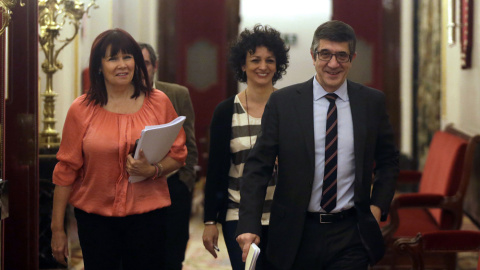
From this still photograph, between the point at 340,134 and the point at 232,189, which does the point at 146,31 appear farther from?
the point at 340,134

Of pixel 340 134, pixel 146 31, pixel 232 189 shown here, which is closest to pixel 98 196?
pixel 232 189

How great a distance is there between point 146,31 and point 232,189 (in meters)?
7.06

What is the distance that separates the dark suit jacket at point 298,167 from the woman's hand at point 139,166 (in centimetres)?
41

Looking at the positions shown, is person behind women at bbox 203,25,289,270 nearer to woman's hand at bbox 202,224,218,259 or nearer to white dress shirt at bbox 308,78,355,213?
woman's hand at bbox 202,224,218,259

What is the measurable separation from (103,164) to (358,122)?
1.02m

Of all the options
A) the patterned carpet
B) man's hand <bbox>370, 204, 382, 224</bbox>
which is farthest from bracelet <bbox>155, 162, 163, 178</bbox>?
the patterned carpet

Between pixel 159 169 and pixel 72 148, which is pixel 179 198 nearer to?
pixel 159 169

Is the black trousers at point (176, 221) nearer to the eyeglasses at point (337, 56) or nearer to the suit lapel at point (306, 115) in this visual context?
the suit lapel at point (306, 115)

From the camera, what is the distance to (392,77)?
1054 cm

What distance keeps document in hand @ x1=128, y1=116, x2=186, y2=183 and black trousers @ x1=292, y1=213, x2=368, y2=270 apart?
0.66m

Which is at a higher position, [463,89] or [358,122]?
[463,89]

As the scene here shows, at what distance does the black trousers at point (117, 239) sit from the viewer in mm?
3146

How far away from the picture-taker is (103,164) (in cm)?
315

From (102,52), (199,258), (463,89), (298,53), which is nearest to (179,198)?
(102,52)
